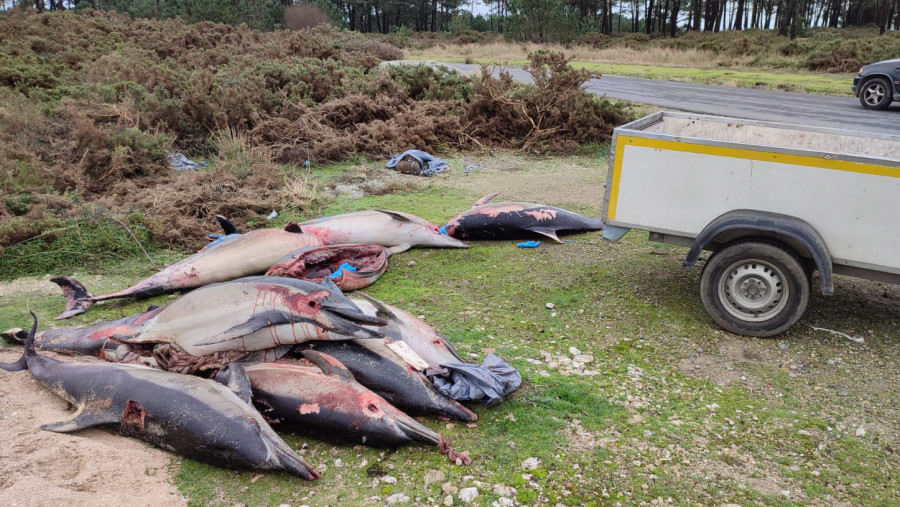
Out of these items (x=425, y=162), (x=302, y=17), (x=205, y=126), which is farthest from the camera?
(x=302, y=17)

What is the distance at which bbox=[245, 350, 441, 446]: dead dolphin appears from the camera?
12.3 feet

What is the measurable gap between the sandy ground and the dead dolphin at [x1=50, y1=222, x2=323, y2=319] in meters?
1.92

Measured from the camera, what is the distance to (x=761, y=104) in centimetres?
1639

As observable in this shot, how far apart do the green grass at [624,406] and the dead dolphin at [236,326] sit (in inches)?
28.3

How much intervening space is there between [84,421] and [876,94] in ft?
63.4

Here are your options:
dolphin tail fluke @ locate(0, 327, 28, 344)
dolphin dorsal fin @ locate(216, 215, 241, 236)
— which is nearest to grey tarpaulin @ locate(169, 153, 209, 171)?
dolphin dorsal fin @ locate(216, 215, 241, 236)

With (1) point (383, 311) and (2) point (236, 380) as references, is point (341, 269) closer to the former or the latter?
(1) point (383, 311)

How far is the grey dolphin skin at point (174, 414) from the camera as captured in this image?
3.49 m

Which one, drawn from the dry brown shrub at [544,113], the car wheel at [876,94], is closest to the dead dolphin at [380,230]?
the dry brown shrub at [544,113]

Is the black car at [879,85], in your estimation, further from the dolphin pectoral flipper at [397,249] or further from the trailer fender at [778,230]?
the dolphin pectoral flipper at [397,249]

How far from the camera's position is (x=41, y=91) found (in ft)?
43.0

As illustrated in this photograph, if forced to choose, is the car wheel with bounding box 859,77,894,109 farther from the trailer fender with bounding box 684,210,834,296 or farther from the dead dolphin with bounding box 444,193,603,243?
the trailer fender with bounding box 684,210,834,296

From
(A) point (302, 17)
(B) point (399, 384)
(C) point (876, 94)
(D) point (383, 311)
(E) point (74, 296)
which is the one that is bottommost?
(E) point (74, 296)

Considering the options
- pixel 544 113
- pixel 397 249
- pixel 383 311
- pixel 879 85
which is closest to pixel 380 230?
pixel 397 249
